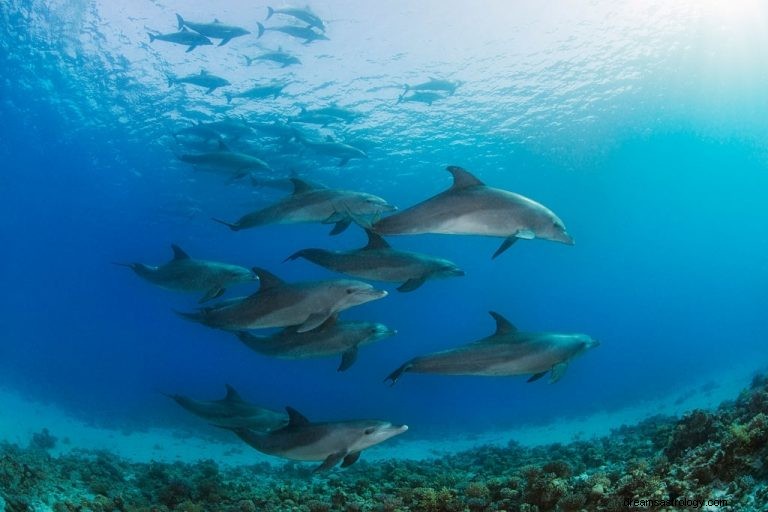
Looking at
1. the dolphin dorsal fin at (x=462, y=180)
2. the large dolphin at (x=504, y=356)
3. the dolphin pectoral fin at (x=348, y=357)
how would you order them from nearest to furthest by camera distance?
1. the dolphin dorsal fin at (x=462, y=180)
2. the large dolphin at (x=504, y=356)
3. the dolphin pectoral fin at (x=348, y=357)

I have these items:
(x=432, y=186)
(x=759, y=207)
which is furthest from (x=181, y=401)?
(x=759, y=207)

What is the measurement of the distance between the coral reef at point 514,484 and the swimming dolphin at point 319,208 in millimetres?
3777

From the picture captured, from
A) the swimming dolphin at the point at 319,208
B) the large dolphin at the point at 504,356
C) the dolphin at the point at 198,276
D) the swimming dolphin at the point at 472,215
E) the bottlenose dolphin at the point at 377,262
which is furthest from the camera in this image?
the dolphin at the point at 198,276

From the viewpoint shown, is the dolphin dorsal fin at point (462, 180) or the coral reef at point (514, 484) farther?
the dolphin dorsal fin at point (462, 180)

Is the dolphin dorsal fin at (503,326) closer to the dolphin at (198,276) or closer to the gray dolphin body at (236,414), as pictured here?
the dolphin at (198,276)

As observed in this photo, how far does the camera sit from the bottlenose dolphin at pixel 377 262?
668 cm

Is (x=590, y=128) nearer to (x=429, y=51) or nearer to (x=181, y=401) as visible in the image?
(x=429, y=51)

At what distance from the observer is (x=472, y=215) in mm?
5613

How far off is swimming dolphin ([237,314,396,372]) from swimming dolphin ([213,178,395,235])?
151 centimetres

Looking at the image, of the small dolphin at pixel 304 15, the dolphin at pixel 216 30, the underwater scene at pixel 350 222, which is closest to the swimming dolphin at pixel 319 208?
the underwater scene at pixel 350 222

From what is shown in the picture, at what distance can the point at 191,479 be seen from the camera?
9.12 meters

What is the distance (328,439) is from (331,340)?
1674 mm

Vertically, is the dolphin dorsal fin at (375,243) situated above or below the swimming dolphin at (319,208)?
below

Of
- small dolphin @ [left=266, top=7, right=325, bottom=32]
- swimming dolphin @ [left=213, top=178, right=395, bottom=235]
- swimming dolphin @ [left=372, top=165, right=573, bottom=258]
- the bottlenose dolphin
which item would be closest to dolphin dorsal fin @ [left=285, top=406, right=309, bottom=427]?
the bottlenose dolphin
